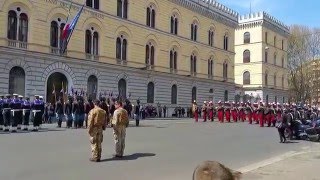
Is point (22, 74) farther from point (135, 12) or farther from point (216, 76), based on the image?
point (216, 76)

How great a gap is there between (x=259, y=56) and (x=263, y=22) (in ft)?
17.9

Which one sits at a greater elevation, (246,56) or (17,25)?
(246,56)

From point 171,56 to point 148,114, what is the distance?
30.4ft

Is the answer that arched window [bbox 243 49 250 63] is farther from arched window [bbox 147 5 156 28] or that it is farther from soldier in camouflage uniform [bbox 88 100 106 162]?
soldier in camouflage uniform [bbox 88 100 106 162]

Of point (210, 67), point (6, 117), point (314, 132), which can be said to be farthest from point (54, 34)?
point (210, 67)

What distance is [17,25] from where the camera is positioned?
31672 mm

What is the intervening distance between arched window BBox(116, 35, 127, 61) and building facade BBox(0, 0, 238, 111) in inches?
3.8

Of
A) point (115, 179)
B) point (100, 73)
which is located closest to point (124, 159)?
point (115, 179)

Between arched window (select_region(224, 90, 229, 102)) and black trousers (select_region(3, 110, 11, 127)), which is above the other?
arched window (select_region(224, 90, 229, 102))

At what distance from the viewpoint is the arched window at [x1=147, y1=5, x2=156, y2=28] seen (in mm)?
45250

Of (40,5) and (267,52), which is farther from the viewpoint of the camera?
(267,52)

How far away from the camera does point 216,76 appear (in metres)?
57.2

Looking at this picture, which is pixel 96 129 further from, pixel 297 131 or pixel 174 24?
pixel 174 24

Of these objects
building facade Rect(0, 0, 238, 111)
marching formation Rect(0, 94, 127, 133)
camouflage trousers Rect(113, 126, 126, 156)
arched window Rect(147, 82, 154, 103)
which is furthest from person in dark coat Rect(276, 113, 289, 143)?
arched window Rect(147, 82, 154, 103)
